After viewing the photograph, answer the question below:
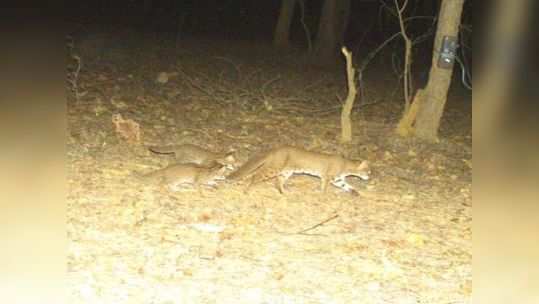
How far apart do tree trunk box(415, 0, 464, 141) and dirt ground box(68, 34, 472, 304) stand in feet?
0.93

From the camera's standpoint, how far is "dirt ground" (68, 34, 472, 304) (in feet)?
16.6

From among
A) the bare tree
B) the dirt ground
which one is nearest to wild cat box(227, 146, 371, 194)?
the dirt ground

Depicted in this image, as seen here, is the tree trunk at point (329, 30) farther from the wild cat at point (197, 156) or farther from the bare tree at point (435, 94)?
the wild cat at point (197, 156)

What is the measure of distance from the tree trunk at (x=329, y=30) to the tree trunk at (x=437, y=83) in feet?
27.0

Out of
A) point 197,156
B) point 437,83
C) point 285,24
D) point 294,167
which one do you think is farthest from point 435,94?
point 285,24

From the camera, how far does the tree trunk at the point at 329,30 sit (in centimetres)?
1775

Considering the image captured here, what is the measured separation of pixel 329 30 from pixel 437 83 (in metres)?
8.84

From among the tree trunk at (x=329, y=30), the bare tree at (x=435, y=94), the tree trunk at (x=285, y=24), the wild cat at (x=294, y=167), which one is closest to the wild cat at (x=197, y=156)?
the wild cat at (x=294, y=167)

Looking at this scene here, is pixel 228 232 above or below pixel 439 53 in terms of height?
below

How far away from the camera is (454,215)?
693 centimetres
